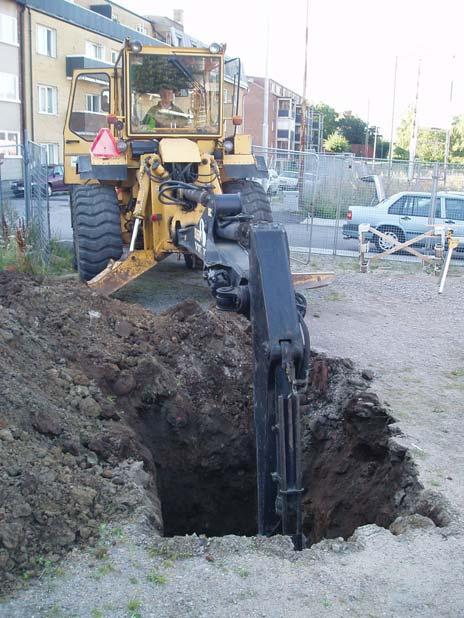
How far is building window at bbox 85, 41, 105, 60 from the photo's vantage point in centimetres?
3881

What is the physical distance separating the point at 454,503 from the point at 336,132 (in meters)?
69.6

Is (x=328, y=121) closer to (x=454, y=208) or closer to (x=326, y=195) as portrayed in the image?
(x=326, y=195)

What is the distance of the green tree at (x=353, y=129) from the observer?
244ft

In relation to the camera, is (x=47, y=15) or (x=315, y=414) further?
(x=47, y=15)

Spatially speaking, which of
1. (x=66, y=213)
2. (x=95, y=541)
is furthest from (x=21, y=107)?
(x=95, y=541)

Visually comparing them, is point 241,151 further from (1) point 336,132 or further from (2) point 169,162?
(1) point 336,132

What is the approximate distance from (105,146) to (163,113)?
0.89m

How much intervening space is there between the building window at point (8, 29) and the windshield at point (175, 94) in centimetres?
2476

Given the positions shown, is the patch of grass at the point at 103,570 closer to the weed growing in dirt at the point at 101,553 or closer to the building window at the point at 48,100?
the weed growing in dirt at the point at 101,553

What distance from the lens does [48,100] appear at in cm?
3625

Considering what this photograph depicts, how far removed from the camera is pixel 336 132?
235 feet

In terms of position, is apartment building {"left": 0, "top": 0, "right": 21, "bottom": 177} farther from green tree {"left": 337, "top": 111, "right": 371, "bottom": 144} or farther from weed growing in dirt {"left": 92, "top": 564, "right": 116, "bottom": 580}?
green tree {"left": 337, "top": 111, "right": 371, "bottom": 144}

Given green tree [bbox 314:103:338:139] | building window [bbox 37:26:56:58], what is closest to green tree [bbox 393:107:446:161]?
green tree [bbox 314:103:338:139]

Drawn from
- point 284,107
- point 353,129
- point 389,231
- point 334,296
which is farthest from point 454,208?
point 353,129
